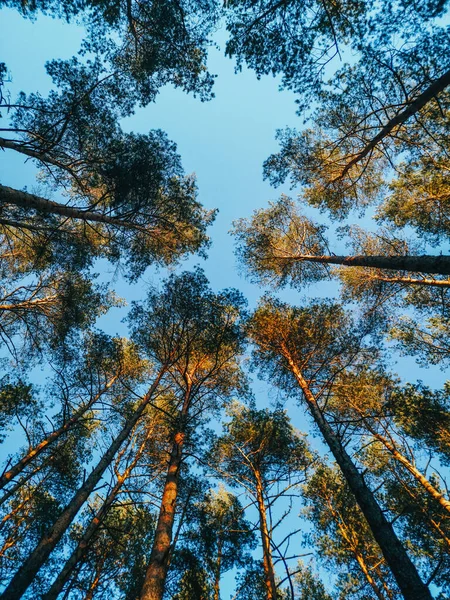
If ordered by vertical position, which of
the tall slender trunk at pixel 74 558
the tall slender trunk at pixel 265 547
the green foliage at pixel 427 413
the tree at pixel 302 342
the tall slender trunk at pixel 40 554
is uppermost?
the tree at pixel 302 342

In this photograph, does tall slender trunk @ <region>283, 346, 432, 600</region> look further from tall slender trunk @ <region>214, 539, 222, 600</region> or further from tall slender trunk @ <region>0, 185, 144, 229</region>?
tall slender trunk @ <region>0, 185, 144, 229</region>

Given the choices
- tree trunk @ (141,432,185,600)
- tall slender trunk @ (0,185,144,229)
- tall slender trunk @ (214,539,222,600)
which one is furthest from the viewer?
tall slender trunk @ (214,539,222,600)

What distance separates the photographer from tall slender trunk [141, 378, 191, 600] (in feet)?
15.0

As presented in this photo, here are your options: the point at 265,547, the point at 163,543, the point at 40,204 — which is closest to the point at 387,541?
the point at 265,547

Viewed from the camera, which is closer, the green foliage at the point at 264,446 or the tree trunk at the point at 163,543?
the tree trunk at the point at 163,543

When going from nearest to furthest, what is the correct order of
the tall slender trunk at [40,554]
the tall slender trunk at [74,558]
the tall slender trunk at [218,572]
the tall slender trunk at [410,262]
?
the tall slender trunk at [74,558] < the tall slender trunk at [410,262] < the tall slender trunk at [40,554] < the tall slender trunk at [218,572]

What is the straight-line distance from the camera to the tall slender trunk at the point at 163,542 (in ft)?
15.0

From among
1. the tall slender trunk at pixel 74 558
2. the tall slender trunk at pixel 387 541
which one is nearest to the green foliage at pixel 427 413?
the tall slender trunk at pixel 387 541

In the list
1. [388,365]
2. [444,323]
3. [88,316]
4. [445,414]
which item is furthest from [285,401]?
[88,316]

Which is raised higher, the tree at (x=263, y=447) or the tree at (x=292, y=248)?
the tree at (x=292, y=248)

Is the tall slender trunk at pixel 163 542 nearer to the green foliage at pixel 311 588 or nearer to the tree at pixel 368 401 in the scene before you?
the tree at pixel 368 401

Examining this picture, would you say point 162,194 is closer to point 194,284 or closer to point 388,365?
point 194,284

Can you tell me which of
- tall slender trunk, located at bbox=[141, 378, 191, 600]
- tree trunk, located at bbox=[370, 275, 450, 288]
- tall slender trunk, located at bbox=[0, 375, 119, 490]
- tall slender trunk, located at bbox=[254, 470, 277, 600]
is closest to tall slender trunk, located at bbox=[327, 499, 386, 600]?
tall slender trunk, located at bbox=[254, 470, 277, 600]

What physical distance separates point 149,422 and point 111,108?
1090cm
